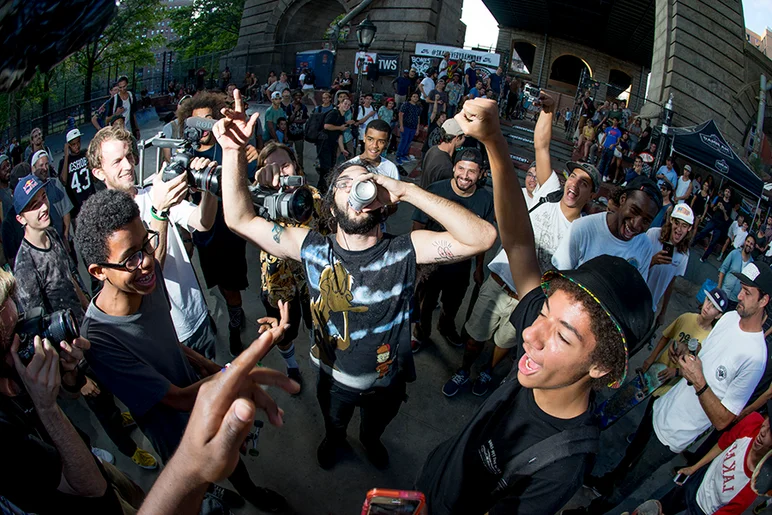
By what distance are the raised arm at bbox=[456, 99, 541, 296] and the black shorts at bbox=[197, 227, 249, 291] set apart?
8.14 feet

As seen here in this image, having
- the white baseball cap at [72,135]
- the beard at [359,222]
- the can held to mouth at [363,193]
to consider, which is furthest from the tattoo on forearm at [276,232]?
the white baseball cap at [72,135]

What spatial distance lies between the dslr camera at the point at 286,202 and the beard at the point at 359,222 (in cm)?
19

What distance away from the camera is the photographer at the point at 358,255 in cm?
227

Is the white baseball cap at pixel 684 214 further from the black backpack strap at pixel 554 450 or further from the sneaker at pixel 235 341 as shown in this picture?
the sneaker at pixel 235 341

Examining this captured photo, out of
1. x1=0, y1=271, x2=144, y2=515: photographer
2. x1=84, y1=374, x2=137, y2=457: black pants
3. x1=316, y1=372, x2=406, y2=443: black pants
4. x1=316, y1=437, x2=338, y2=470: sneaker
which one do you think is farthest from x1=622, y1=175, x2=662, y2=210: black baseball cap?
x1=84, y1=374, x2=137, y2=457: black pants

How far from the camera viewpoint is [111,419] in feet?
9.53

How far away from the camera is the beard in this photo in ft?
7.71

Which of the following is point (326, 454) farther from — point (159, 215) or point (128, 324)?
point (159, 215)

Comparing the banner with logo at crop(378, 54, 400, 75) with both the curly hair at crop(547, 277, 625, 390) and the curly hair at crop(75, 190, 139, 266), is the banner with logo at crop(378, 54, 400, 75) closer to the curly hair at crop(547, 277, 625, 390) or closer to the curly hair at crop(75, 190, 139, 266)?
the curly hair at crop(75, 190, 139, 266)

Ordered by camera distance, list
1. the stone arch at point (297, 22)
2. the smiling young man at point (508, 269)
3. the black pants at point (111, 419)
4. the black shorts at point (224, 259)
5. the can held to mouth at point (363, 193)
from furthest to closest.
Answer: the stone arch at point (297, 22) < the black shorts at point (224, 259) < the smiling young man at point (508, 269) < the black pants at point (111, 419) < the can held to mouth at point (363, 193)

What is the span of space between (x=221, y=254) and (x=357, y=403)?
6.24ft

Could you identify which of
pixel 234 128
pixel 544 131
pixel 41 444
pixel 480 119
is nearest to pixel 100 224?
pixel 234 128

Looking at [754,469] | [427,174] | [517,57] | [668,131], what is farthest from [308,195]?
[517,57]

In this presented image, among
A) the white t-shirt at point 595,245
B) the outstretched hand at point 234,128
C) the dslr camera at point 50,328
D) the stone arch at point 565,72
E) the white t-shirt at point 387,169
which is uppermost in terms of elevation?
the outstretched hand at point 234,128
